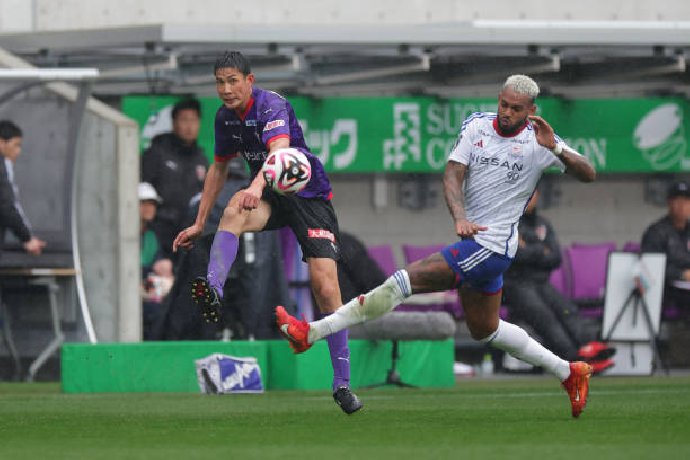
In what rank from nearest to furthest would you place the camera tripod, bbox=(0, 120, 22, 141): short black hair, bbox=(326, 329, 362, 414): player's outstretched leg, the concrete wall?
bbox=(326, 329, 362, 414): player's outstretched leg → bbox=(0, 120, 22, 141): short black hair → the camera tripod → the concrete wall

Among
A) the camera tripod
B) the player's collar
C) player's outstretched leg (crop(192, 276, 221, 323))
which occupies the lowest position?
the camera tripod

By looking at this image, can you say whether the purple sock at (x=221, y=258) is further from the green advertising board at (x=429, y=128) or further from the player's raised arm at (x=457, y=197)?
the green advertising board at (x=429, y=128)

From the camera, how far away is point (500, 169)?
11.5m

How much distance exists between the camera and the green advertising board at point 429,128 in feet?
71.6

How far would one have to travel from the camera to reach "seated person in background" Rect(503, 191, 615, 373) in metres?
19.1

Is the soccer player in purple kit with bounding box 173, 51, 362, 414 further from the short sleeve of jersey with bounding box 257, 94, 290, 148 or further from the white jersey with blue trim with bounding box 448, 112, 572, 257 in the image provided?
the white jersey with blue trim with bounding box 448, 112, 572, 257

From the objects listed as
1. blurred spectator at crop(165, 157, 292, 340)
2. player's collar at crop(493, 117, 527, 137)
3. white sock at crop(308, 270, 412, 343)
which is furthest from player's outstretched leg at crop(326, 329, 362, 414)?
blurred spectator at crop(165, 157, 292, 340)

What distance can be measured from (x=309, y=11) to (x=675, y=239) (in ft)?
16.8

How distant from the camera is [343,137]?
864 inches

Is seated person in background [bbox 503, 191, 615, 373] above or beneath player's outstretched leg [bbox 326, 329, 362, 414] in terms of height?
beneath

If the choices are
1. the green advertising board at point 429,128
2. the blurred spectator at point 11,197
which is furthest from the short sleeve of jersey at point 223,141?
the green advertising board at point 429,128

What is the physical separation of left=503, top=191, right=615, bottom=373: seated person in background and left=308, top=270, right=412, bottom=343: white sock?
798 centimetres

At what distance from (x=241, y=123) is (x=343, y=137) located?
34.4 ft

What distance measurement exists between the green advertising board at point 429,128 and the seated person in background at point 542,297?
2752 millimetres
